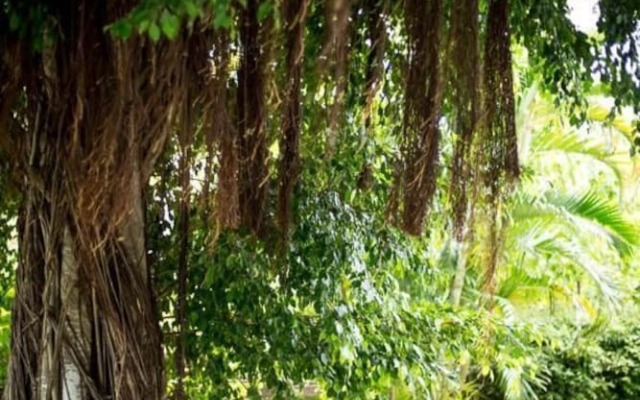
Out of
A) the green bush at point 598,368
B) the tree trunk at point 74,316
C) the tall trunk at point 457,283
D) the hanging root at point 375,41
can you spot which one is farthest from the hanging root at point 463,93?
the green bush at point 598,368

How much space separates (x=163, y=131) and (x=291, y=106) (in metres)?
0.27

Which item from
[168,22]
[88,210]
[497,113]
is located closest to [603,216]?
[497,113]

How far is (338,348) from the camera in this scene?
199 centimetres

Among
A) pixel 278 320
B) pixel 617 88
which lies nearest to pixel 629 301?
pixel 617 88

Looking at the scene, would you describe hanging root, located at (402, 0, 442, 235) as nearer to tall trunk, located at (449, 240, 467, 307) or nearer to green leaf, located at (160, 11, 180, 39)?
green leaf, located at (160, 11, 180, 39)

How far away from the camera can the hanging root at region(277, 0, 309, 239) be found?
3.75 feet

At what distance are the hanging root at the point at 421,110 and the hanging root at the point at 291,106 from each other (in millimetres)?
209

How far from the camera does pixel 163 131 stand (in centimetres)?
122

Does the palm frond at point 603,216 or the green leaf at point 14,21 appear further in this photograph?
the palm frond at point 603,216

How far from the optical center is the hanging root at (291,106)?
1.14 metres

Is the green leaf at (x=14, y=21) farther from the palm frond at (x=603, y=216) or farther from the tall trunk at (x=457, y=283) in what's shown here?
the palm frond at (x=603, y=216)

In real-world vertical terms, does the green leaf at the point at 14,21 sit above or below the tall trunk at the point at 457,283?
above

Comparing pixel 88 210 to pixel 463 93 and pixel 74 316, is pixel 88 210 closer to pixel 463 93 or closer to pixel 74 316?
pixel 74 316

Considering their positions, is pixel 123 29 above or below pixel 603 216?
above
